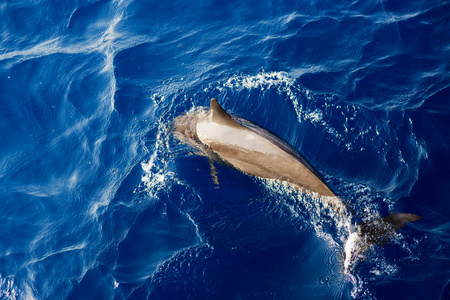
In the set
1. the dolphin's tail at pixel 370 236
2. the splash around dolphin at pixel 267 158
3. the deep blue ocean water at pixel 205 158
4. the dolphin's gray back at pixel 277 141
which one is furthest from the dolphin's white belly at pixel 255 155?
the dolphin's tail at pixel 370 236

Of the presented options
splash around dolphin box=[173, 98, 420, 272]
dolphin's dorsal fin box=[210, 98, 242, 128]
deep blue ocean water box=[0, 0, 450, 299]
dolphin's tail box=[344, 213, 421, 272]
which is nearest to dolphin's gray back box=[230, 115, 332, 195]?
splash around dolphin box=[173, 98, 420, 272]

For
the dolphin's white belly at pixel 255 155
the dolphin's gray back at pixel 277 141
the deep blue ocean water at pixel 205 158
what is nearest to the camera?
the deep blue ocean water at pixel 205 158

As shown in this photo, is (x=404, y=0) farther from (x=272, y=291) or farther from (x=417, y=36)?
(x=272, y=291)

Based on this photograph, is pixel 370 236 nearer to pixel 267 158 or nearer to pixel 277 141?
pixel 267 158

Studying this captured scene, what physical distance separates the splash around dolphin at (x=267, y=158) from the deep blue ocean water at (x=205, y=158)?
26 cm

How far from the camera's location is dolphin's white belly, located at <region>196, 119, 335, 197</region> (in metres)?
8.22

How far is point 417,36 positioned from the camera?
485 inches

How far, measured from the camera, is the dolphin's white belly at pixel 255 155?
27.0ft

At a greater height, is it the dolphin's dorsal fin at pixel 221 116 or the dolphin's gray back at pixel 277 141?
the dolphin's dorsal fin at pixel 221 116

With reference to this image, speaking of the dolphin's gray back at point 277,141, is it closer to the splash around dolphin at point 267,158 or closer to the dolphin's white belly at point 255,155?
the splash around dolphin at point 267,158

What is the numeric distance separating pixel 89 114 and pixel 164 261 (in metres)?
5.71

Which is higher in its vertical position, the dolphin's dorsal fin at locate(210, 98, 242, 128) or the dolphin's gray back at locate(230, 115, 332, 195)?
the dolphin's dorsal fin at locate(210, 98, 242, 128)

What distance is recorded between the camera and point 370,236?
7602 millimetres

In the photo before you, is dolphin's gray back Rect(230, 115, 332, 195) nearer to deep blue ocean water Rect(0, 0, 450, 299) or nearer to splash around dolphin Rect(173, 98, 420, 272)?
splash around dolphin Rect(173, 98, 420, 272)
